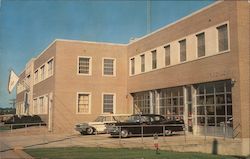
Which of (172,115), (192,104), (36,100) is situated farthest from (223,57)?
(36,100)

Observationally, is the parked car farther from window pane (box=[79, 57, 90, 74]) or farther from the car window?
window pane (box=[79, 57, 90, 74])

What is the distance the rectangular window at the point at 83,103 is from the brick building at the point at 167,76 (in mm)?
86

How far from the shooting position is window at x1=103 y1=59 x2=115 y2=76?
3427 cm

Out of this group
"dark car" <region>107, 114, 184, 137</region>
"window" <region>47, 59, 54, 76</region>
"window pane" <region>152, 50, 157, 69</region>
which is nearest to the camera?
"dark car" <region>107, 114, 184, 137</region>

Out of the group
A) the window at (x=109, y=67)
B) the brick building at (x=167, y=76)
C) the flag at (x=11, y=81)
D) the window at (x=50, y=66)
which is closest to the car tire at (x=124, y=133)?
the brick building at (x=167, y=76)

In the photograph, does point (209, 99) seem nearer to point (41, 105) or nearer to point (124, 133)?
point (124, 133)

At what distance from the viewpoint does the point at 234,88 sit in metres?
20.2

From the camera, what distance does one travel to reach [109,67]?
34594mm

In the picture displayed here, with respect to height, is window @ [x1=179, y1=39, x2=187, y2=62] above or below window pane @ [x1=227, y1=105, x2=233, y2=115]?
above

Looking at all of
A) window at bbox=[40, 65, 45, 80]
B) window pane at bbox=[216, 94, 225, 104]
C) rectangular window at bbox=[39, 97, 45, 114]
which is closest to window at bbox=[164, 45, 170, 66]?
window pane at bbox=[216, 94, 225, 104]

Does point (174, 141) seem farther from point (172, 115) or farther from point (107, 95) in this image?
A: point (107, 95)

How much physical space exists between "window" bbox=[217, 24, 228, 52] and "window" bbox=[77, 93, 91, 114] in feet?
48.5

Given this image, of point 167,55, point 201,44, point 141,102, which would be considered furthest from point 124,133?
point 141,102

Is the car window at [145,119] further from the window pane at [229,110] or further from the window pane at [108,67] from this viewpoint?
the window pane at [108,67]
